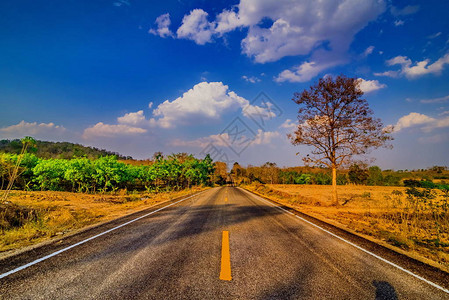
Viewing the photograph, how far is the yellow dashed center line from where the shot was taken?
2982 millimetres

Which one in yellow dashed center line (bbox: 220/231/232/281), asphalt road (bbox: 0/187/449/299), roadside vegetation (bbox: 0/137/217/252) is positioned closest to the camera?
asphalt road (bbox: 0/187/449/299)

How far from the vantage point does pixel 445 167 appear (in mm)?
62438

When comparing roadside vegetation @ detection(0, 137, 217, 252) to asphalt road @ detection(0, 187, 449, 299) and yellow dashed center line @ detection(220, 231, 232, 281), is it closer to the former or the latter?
asphalt road @ detection(0, 187, 449, 299)

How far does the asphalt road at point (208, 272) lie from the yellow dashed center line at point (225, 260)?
0.15 feet

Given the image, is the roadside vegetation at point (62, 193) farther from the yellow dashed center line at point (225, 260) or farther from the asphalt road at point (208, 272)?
the yellow dashed center line at point (225, 260)

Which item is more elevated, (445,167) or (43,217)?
(445,167)

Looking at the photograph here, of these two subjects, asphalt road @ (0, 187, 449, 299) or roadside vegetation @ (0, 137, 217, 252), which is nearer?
asphalt road @ (0, 187, 449, 299)

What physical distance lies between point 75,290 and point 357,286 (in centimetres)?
417

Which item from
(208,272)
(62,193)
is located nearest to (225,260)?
(208,272)

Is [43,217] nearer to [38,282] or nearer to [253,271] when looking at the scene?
[38,282]

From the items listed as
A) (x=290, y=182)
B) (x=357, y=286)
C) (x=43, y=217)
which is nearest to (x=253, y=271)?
(x=357, y=286)

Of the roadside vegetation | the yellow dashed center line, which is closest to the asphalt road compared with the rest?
the yellow dashed center line

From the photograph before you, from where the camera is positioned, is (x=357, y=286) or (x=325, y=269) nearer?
(x=357, y=286)

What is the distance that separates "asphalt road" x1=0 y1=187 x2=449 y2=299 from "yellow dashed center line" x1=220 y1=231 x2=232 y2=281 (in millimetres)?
45
